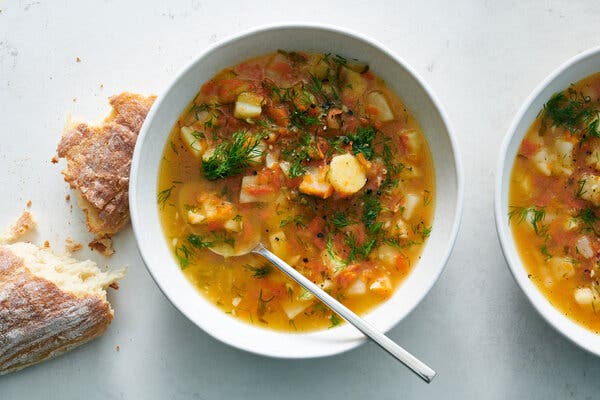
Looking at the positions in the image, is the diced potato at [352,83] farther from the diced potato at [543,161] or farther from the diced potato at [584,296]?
the diced potato at [584,296]

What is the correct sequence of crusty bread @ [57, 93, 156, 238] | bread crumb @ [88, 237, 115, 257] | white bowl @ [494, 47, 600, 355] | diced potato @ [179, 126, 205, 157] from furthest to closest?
bread crumb @ [88, 237, 115, 257] → crusty bread @ [57, 93, 156, 238] → diced potato @ [179, 126, 205, 157] → white bowl @ [494, 47, 600, 355]

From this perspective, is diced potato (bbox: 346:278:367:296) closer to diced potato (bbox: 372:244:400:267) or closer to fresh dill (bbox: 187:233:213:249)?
diced potato (bbox: 372:244:400:267)

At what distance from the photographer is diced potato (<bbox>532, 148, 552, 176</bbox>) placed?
3701 millimetres

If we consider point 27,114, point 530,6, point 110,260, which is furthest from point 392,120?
point 27,114

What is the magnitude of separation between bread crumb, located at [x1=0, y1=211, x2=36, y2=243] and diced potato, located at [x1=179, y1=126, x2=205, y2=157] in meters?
1.02

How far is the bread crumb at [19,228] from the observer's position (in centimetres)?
394

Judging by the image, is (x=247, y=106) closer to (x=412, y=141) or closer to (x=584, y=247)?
(x=412, y=141)

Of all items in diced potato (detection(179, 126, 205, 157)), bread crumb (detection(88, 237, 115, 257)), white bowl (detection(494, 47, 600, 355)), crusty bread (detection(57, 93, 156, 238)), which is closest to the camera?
white bowl (detection(494, 47, 600, 355))

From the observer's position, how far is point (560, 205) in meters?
3.72

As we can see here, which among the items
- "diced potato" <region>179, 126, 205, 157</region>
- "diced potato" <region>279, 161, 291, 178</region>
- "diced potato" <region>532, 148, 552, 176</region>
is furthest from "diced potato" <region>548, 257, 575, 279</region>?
"diced potato" <region>179, 126, 205, 157</region>

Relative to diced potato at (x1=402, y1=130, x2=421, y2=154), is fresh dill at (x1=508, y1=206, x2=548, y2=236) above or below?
below

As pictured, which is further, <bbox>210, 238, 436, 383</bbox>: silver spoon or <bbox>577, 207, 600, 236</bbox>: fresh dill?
<bbox>577, 207, 600, 236</bbox>: fresh dill

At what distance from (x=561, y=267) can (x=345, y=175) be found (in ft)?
3.95

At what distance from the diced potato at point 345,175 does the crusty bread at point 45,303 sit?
127 cm
